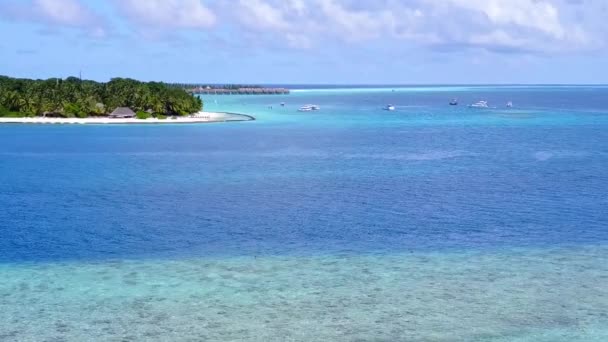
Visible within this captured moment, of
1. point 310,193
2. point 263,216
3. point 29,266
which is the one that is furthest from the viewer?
point 310,193

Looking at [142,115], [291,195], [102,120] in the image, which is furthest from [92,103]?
[291,195]

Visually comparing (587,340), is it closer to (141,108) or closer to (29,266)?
(29,266)

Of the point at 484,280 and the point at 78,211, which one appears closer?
the point at 484,280

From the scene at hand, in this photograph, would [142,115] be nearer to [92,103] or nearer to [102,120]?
[102,120]

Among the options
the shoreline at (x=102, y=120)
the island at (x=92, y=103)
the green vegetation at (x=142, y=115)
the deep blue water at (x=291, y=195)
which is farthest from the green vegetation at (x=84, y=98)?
the deep blue water at (x=291, y=195)

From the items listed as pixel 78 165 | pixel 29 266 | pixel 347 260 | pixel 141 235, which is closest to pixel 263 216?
pixel 141 235

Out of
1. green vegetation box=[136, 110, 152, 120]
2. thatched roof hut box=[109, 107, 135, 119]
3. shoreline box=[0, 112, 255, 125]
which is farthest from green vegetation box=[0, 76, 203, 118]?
shoreline box=[0, 112, 255, 125]

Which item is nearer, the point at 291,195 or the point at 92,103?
the point at 291,195

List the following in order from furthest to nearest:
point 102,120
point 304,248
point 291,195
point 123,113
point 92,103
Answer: point 123,113 < point 92,103 < point 102,120 < point 291,195 < point 304,248
